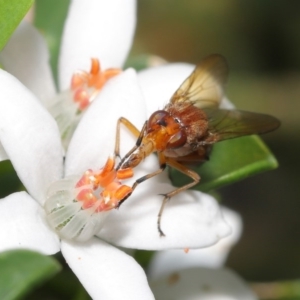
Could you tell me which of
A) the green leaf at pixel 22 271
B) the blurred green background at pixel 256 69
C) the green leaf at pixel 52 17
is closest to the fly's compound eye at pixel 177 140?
the green leaf at pixel 22 271

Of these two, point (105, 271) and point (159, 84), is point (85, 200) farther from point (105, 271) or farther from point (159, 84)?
point (159, 84)

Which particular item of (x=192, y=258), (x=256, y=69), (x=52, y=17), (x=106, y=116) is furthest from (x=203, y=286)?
(x=256, y=69)

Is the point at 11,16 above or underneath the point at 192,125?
above

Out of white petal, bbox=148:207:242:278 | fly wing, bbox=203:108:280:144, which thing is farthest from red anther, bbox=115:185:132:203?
white petal, bbox=148:207:242:278

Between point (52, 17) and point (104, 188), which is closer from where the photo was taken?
point (104, 188)

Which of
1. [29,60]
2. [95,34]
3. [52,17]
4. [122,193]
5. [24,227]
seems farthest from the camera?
[52,17]

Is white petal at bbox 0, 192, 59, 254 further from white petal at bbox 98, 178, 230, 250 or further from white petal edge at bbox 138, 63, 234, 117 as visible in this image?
white petal edge at bbox 138, 63, 234, 117
